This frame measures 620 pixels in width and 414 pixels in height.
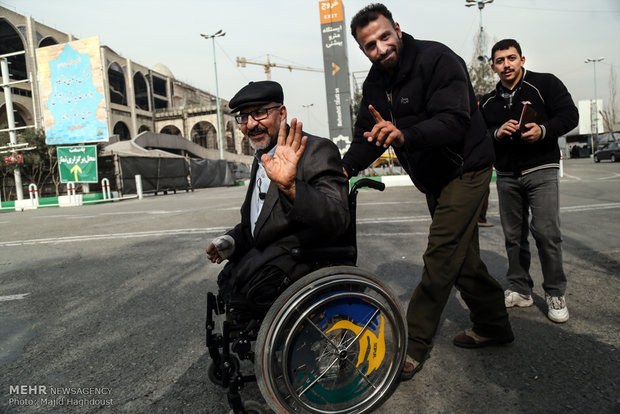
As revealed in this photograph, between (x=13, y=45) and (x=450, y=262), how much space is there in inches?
1954

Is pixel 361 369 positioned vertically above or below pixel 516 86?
below

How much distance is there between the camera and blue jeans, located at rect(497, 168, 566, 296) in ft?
8.98

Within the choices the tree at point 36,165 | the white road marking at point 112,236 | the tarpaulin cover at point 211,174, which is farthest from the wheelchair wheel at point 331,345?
the tarpaulin cover at point 211,174

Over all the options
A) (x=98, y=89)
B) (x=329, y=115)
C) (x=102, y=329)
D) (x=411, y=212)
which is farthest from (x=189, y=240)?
(x=98, y=89)

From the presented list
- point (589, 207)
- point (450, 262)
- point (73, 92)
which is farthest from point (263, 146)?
point (73, 92)

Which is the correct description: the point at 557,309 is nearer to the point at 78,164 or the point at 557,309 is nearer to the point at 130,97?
the point at 78,164

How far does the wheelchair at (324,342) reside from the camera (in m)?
1.59

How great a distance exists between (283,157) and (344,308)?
71 centimetres

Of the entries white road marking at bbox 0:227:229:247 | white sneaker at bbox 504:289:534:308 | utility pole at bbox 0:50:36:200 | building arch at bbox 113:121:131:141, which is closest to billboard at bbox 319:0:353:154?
white road marking at bbox 0:227:229:247

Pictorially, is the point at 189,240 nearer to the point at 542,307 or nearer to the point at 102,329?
the point at 102,329

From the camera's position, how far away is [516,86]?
294 centimetres

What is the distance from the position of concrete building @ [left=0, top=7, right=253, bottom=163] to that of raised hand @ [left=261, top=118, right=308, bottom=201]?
36.4 metres

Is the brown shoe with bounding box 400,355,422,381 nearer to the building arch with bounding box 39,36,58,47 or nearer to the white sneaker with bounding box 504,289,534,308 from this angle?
the white sneaker with bounding box 504,289,534,308

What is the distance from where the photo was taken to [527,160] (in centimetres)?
282
